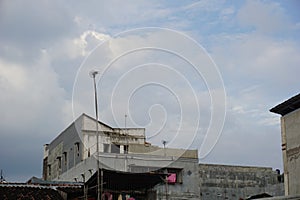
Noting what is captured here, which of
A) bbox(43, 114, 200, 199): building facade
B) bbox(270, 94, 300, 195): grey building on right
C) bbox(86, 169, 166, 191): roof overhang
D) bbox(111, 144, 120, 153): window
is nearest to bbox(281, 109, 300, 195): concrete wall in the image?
bbox(270, 94, 300, 195): grey building on right

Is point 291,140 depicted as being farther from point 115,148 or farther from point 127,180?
point 115,148

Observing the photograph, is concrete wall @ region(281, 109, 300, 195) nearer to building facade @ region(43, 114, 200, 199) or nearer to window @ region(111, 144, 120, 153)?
building facade @ region(43, 114, 200, 199)

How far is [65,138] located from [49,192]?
19.0 m

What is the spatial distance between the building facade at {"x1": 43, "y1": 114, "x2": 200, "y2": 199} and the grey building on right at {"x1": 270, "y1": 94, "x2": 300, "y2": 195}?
14.0 metres

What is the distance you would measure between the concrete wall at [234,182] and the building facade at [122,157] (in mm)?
2185

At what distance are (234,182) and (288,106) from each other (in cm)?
2184

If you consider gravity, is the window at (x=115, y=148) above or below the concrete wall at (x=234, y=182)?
above

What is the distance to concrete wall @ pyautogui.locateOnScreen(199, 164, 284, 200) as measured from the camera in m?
43.4

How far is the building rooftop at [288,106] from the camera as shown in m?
23.0

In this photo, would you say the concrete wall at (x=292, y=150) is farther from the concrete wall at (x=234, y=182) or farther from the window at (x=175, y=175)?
the concrete wall at (x=234, y=182)

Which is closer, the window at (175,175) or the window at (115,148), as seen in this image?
the window at (175,175)

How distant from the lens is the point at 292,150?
23625mm

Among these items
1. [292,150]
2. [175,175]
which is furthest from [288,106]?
[175,175]

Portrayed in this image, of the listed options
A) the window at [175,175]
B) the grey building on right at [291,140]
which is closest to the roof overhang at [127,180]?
the grey building on right at [291,140]
